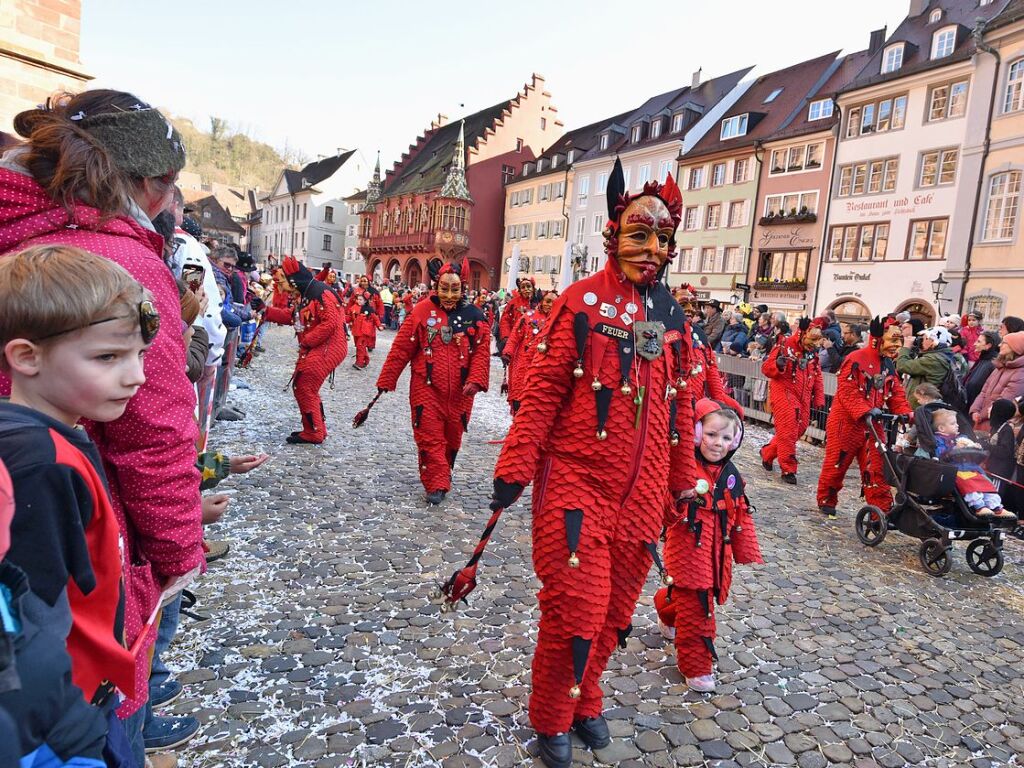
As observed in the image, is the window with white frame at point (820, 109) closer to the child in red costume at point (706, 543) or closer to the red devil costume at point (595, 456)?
the child in red costume at point (706, 543)

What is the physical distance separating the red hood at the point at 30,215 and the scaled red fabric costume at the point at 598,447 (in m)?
1.72

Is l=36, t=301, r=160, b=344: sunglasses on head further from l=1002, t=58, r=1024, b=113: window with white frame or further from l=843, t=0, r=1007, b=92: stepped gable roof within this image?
l=843, t=0, r=1007, b=92: stepped gable roof

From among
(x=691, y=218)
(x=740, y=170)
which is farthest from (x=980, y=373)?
(x=691, y=218)

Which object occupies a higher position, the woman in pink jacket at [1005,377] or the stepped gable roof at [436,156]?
the stepped gable roof at [436,156]

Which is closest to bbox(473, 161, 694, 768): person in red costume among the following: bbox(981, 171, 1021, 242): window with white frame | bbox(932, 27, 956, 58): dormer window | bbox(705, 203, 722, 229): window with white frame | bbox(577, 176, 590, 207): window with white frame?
bbox(981, 171, 1021, 242): window with white frame

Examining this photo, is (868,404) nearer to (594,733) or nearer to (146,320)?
(594,733)

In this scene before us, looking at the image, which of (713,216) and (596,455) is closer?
(596,455)

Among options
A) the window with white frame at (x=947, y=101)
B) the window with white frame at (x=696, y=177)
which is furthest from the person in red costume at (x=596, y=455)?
the window with white frame at (x=696, y=177)

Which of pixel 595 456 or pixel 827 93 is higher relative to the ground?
pixel 827 93

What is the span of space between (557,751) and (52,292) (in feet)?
8.41

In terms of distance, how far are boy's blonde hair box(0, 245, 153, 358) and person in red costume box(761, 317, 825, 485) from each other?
814 cm

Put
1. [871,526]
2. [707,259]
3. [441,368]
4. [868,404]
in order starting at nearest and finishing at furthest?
[871,526] < [441,368] < [868,404] < [707,259]

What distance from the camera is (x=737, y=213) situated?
100 ft

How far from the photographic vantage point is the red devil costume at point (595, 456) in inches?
107
